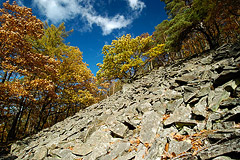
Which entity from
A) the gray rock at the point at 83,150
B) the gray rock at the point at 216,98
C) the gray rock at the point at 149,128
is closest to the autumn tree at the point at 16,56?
the gray rock at the point at 83,150

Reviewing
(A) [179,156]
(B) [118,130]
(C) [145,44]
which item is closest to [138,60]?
(C) [145,44]

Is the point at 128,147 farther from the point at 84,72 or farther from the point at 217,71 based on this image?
the point at 84,72

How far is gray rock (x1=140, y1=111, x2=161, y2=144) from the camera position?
3592 mm

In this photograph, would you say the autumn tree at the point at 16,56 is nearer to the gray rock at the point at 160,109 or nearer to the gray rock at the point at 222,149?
the gray rock at the point at 160,109

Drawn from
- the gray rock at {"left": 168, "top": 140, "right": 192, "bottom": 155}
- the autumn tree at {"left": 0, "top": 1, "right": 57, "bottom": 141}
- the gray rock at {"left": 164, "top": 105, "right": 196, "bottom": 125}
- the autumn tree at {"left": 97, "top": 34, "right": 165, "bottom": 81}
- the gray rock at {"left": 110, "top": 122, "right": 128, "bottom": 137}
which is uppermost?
the autumn tree at {"left": 97, "top": 34, "right": 165, "bottom": 81}

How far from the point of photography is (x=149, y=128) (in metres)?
3.94

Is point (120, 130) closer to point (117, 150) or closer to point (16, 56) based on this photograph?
point (117, 150)

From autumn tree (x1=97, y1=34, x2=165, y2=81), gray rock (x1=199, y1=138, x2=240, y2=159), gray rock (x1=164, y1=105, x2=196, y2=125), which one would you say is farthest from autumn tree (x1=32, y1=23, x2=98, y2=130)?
gray rock (x1=199, y1=138, x2=240, y2=159)

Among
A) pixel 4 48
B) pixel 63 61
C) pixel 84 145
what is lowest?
pixel 84 145

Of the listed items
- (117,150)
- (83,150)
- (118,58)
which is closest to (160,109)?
(117,150)

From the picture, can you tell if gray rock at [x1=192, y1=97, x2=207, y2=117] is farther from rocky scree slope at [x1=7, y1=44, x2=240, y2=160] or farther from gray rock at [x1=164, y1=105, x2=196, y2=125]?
gray rock at [x1=164, y1=105, x2=196, y2=125]

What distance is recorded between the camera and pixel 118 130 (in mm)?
4559

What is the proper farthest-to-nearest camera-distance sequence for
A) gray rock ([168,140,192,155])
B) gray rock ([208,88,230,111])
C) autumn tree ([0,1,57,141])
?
1. autumn tree ([0,1,57,141])
2. gray rock ([208,88,230,111])
3. gray rock ([168,140,192,155])

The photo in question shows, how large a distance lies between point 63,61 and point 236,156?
16.0 m
